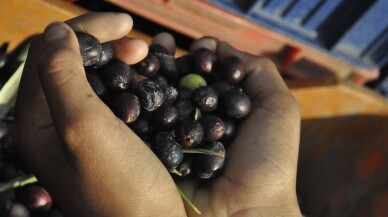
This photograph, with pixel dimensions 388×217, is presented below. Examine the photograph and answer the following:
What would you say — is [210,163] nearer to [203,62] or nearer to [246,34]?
[203,62]

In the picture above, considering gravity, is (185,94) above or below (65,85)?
below

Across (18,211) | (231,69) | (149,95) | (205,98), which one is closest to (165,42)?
(231,69)

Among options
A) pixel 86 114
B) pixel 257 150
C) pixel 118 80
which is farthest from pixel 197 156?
pixel 86 114

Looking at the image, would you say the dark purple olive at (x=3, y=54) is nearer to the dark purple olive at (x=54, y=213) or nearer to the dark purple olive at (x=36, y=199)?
the dark purple olive at (x=36, y=199)

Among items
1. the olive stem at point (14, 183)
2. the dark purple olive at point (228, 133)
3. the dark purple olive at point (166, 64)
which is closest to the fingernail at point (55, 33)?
the dark purple olive at point (166, 64)

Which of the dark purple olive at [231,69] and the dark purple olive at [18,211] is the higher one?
the dark purple olive at [231,69]

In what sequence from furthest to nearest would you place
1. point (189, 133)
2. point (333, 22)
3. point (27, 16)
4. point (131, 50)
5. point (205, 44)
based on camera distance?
point (333, 22) < point (27, 16) < point (205, 44) < point (131, 50) < point (189, 133)

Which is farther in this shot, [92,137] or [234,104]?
[234,104]

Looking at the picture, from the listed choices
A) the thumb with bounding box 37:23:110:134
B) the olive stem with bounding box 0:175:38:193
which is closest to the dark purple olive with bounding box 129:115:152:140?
the thumb with bounding box 37:23:110:134
